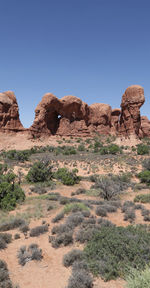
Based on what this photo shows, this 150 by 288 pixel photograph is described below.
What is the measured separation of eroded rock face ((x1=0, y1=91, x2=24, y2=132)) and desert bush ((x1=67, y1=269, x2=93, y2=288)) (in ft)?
120

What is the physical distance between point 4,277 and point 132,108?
130ft

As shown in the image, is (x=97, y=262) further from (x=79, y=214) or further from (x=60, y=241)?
(x=79, y=214)

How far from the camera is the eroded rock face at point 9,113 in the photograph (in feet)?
123

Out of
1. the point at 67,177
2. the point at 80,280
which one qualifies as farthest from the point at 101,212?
the point at 67,177

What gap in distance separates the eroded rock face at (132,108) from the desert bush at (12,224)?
35.7 metres

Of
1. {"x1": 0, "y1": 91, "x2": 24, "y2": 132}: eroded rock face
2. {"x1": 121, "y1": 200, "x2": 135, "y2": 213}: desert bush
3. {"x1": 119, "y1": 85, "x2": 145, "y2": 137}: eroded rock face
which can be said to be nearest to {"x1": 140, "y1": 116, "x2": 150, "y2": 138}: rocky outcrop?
{"x1": 119, "y1": 85, "x2": 145, "y2": 137}: eroded rock face

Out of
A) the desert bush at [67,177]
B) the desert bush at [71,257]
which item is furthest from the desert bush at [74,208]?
the desert bush at [67,177]

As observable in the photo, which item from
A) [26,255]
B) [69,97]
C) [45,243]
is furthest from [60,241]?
[69,97]

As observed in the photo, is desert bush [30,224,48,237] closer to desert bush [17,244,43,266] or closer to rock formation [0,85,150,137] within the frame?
desert bush [17,244,43,266]

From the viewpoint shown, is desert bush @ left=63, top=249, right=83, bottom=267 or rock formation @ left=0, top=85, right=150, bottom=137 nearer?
desert bush @ left=63, top=249, right=83, bottom=267

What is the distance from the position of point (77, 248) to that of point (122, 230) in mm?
1502

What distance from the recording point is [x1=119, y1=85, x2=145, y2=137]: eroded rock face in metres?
39.2

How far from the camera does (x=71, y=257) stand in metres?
4.78

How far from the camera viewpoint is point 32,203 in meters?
9.81
